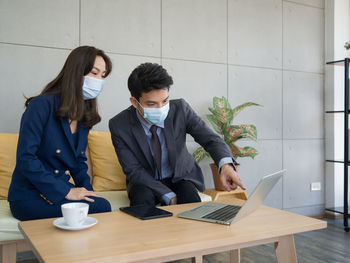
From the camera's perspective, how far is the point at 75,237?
1.09m

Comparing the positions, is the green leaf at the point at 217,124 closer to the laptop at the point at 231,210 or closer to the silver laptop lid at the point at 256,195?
the laptop at the point at 231,210

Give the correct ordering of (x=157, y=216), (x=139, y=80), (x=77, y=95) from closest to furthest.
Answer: (x=157, y=216), (x=77, y=95), (x=139, y=80)

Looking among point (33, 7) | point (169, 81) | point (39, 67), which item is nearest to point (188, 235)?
point (169, 81)

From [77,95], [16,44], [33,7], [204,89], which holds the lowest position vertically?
[77,95]

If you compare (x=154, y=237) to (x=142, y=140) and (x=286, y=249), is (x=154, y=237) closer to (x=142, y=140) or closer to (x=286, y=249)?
(x=286, y=249)

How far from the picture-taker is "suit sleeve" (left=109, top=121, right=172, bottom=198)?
1964mm

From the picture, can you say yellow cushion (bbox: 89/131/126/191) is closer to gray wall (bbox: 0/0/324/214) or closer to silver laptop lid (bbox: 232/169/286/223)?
gray wall (bbox: 0/0/324/214)

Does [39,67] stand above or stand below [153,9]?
below

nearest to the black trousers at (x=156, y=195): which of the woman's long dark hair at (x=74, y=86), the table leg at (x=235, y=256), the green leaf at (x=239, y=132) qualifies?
the table leg at (x=235, y=256)

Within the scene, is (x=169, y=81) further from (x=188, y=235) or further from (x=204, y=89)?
(x=204, y=89)

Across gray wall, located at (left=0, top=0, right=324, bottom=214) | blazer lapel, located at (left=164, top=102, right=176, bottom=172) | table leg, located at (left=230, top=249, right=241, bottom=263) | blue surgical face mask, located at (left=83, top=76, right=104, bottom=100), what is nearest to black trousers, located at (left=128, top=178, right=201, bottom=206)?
blazer lapel, located at (left=164, top=102, right=176, bottom=172)

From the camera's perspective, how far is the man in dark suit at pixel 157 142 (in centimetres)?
189

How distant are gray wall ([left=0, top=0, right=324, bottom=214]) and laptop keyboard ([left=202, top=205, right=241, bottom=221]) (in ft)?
5.50

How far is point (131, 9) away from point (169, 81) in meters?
1.36
